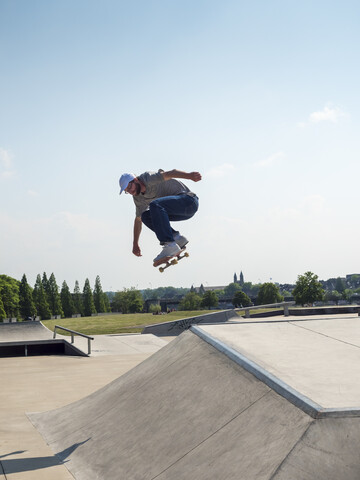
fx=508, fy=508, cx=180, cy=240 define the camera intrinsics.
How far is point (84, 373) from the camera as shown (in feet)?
50.8

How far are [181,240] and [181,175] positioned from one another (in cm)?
92

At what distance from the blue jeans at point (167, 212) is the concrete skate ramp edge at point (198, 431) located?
5.18 ft

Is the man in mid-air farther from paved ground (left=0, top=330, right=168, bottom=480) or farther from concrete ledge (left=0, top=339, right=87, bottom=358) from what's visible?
concrete ledge (left=0, top=339, right=87, bottom=358)

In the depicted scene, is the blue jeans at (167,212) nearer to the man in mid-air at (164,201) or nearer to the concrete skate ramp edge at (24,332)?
the man in mid-air at (164,201)

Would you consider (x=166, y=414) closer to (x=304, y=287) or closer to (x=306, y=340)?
(x=306, y=340)

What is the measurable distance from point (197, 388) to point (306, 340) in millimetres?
1688

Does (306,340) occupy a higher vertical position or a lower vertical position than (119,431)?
higher

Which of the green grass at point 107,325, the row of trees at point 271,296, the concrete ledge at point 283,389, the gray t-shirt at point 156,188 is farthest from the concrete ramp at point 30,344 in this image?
the row of trees at point 271,296

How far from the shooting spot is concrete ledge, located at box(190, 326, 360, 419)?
3.93 meters

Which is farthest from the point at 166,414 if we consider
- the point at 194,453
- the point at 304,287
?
the point at 304,287

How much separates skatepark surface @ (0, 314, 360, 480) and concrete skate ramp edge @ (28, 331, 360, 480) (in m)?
0.01

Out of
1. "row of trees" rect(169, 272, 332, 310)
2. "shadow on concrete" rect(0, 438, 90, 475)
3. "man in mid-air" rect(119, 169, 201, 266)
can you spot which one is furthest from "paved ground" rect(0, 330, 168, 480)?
"row of trees" rect(169, 272, 332, 310)

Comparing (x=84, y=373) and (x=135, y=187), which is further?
(x=84, y=373)

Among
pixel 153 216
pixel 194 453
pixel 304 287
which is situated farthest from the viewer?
pixel 304 287
